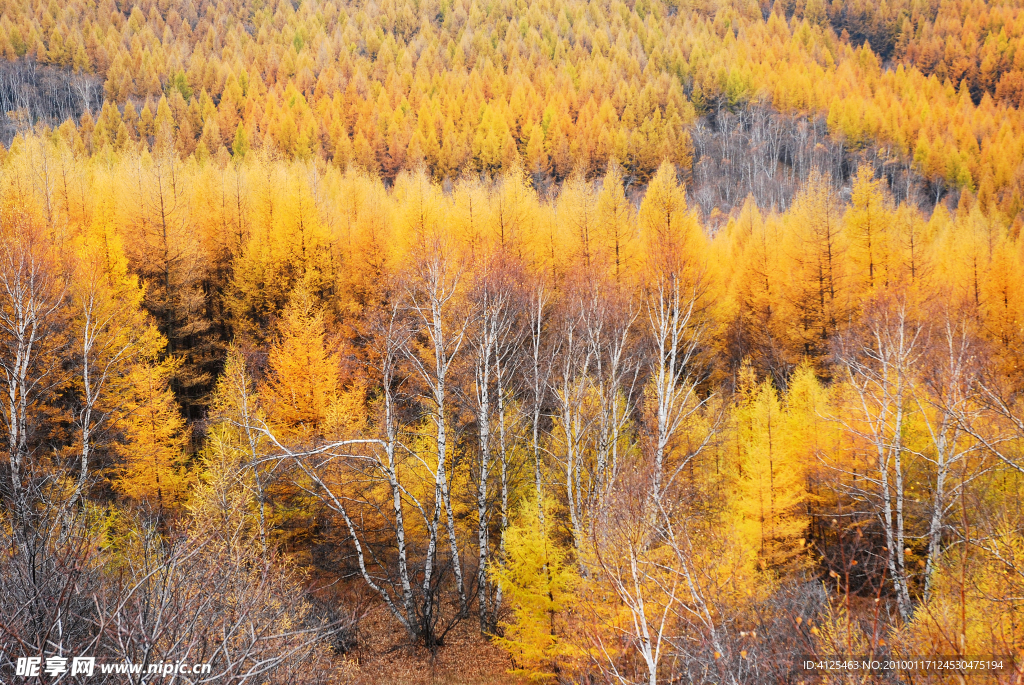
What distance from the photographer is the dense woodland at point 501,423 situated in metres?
9.14

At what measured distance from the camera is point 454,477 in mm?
21297

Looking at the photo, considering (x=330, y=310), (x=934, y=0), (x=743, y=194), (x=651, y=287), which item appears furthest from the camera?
(x=934, y=0)

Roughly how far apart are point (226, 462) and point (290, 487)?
4.28 m

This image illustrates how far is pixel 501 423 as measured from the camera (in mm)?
17562

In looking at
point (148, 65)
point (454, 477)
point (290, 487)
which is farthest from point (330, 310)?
point (148, 65)

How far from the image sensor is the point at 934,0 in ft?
449

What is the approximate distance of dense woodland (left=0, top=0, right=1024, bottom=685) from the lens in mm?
9141

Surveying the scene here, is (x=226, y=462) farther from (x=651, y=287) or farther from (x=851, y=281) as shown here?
(x=851, y=281)

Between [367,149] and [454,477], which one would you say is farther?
[367,149]

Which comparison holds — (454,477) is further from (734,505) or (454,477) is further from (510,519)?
(734,505)

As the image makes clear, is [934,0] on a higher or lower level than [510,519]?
higher

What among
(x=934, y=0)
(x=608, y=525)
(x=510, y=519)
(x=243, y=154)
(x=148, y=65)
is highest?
(x=934, y=0)

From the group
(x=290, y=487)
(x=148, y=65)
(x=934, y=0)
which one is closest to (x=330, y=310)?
(x=290, y=487)

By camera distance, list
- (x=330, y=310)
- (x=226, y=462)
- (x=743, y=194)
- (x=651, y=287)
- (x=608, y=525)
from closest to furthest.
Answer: (x=608, y=525) < (x=226, y=462) < (x=651, y=287) < (x=330, y=310) < (x=743, y=194)
